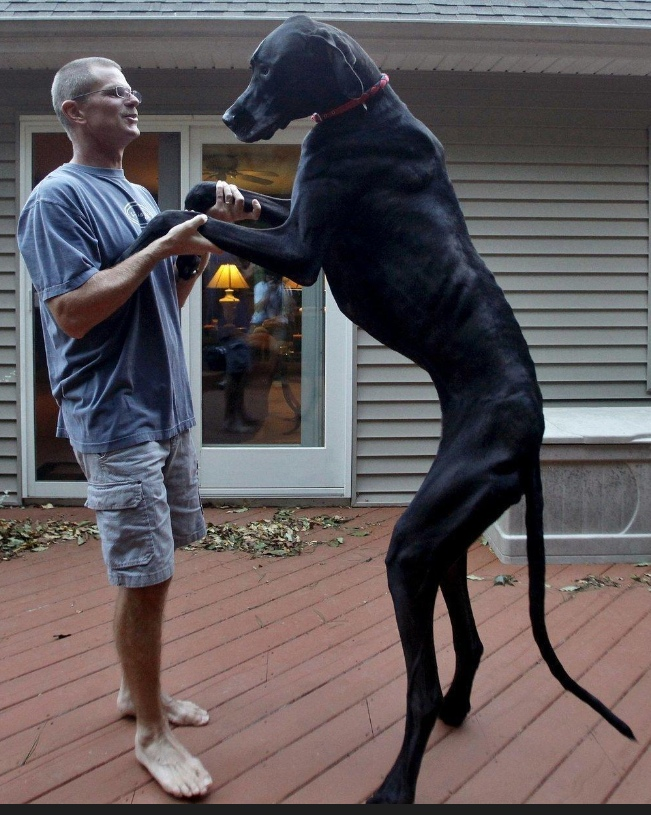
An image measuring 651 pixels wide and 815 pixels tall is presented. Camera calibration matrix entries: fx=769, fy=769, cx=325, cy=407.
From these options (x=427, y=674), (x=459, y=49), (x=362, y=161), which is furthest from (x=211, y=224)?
(x=459, y=49)

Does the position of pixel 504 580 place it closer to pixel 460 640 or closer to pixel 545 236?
pixel 460 640

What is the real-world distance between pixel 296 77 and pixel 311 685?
197cm

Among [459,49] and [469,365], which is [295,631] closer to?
[469,365]

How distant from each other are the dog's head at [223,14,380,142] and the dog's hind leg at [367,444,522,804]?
0.91m

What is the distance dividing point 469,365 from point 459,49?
122 inches

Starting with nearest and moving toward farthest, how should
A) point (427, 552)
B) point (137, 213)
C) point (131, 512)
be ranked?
point (427, 552)
point (131, 512)
point (137, 213)

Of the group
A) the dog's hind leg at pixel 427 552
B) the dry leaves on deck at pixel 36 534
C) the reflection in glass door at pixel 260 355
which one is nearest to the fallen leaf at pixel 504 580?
the reflection in glass door at pixel 260 355

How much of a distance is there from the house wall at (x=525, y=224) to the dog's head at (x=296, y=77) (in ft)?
10.3

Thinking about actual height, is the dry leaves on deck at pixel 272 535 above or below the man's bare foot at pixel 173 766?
above

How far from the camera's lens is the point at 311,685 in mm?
2703

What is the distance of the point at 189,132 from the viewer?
4812 mm

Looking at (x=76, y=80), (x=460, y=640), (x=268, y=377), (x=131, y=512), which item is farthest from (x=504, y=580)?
(x=76, y=80)

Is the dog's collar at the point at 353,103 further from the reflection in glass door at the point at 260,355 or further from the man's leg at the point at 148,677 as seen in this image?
the reflection in glass door at the point at 260,355

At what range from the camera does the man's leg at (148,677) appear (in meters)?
2.14
